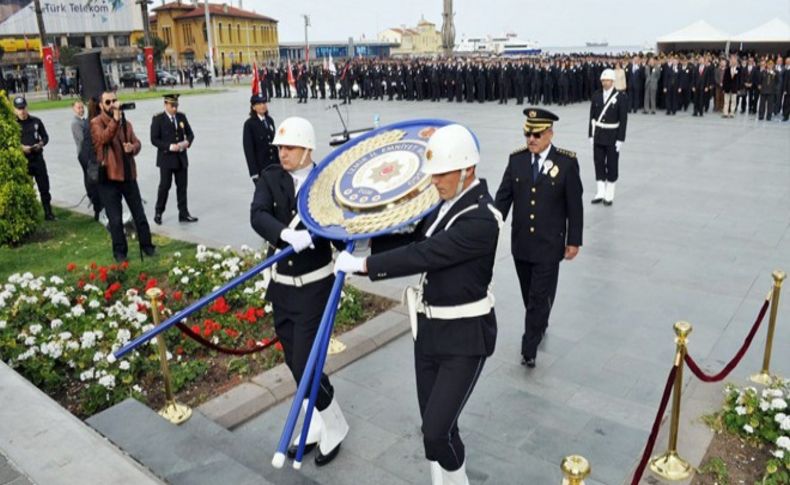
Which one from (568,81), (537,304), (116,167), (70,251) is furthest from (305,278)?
(568,81)

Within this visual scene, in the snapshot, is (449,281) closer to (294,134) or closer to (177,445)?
(294,134)

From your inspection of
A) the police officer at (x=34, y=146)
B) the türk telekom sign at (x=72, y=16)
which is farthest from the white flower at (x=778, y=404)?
the türk telekom sign at (x=72, y=16)

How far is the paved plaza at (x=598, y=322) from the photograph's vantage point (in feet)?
13.2

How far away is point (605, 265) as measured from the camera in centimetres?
729

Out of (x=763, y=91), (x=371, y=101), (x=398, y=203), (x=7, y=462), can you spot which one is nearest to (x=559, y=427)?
(x=398, y=203)

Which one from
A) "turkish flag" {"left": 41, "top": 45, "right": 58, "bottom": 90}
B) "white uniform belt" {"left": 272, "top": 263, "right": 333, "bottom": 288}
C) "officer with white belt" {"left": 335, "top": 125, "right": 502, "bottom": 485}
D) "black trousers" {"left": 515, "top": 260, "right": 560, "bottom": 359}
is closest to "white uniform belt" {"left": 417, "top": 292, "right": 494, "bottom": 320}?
"officer with white belt" {"left": 335, "top": 125, "right": 502, "bottom": 485}

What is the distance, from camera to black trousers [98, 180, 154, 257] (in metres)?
7.70

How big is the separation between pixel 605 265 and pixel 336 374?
368 cm

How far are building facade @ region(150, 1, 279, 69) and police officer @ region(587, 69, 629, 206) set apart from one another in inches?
2712

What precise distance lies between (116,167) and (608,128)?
6794mm

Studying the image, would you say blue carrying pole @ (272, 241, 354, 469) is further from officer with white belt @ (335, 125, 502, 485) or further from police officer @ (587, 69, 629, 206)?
police officer @ (587, 69, 629, 206)

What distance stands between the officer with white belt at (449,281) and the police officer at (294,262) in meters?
0.67

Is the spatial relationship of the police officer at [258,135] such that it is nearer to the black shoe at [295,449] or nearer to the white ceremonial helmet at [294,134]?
the white ceremonial helmet at [294,134]

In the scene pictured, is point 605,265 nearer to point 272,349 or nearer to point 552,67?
point 272,349
